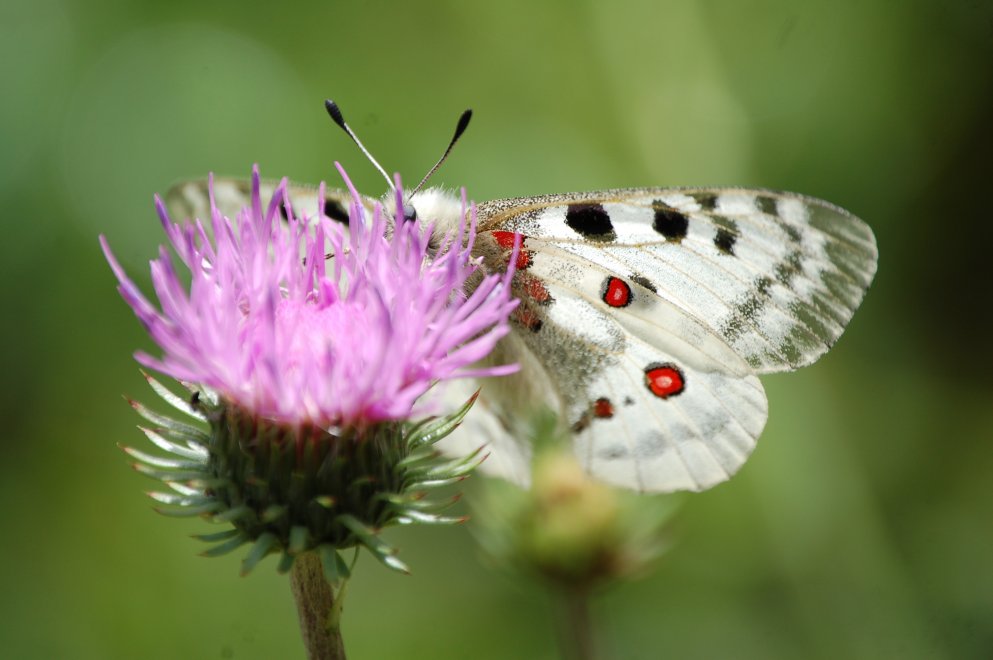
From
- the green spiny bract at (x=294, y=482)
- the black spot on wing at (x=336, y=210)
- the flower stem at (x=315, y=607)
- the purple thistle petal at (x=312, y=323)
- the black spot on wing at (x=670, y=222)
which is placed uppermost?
the black spot on wing at (x=336, y=210)

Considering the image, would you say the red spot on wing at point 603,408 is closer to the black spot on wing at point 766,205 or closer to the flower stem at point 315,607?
the black spot on wing at point 766,205

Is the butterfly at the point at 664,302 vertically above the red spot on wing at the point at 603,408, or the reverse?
the butterfly at the point at 664,302

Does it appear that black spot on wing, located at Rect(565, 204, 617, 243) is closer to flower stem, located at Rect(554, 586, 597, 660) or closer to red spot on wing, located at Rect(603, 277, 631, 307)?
red spot on wing, located at Rect(603, 277, 631, 307)

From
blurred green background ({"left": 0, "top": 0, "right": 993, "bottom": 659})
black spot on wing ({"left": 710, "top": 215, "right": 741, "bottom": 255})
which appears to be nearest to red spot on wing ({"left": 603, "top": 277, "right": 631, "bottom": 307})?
black spot on wing ({"left": 710, "top": 215, "right": 741, "bottom": 255})

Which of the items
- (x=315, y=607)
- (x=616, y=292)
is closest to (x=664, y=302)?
(x=616, y=292)

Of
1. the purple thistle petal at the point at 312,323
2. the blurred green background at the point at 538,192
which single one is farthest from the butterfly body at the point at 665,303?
the blurred green background at the point at 538,192

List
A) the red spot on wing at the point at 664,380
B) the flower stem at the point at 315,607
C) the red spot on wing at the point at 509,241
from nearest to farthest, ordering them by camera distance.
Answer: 1. the flower stem at the point at 315,607
2. the red spot on wing at the point at 509,241
3. the red spot on wing at the point at 664,380

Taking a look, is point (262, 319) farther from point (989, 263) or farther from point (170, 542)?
point (989, 263)
